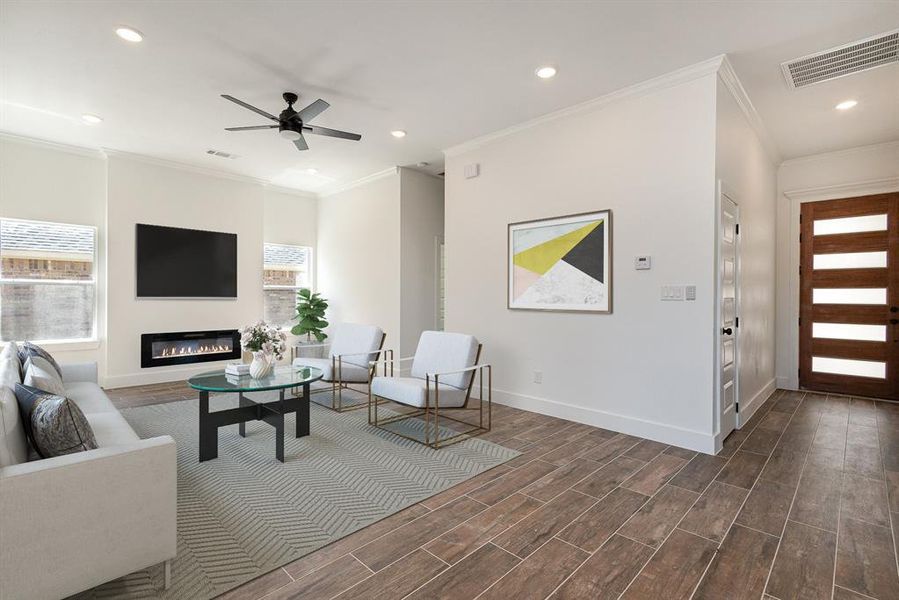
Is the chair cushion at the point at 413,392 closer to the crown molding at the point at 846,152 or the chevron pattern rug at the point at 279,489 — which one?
the chevron pattern rug at the point at 279,489

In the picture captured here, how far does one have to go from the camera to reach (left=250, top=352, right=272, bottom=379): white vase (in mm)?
3580

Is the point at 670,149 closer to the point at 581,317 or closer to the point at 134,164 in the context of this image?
the point at 581,317

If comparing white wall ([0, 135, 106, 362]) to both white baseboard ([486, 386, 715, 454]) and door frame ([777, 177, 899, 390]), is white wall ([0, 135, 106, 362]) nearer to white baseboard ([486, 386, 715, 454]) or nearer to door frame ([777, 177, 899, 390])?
white baseboard ([486, 386, 715, 454])

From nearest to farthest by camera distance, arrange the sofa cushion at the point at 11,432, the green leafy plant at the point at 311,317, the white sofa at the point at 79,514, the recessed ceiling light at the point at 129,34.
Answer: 1. the white sofa at the point at 79,514
2. the sofa cushion at the point at 11,432
3. the recessed ceiling light at the point at 129,34
4. the green leafy plant at the point at 311,317

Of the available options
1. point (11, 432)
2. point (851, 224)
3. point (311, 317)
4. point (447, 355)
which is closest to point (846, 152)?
point (851, 224)

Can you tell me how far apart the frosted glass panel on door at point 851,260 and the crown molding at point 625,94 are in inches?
145

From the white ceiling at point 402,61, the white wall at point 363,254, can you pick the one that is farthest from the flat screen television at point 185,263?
the white wall at point 363,254

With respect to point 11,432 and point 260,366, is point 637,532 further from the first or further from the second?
point 260,366

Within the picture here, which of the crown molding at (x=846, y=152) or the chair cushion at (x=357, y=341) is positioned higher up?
the crown molding at (x=846, y=152)

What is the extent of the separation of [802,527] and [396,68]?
159 inches

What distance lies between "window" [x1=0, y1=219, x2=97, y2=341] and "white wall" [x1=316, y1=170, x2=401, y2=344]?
3.19 meters

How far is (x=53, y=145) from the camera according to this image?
17.1 ft

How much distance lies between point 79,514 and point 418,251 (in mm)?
5071

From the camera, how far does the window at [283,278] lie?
23.6 ft
